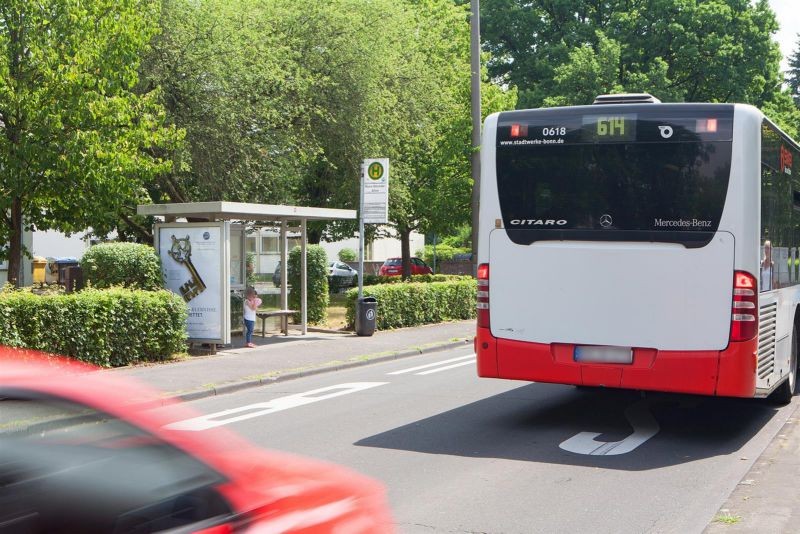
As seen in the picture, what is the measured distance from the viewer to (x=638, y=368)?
8938 millimetres

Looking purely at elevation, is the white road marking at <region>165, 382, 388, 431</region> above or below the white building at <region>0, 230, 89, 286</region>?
below

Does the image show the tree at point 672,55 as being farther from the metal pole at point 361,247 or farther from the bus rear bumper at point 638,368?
the bus rear bumper at point 638,368

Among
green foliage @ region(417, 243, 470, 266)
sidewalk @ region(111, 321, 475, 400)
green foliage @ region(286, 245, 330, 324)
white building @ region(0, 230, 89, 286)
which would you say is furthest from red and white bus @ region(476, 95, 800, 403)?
green foliage @ region(417, 243, 470, 266)

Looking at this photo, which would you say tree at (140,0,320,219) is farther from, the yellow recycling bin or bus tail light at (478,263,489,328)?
bus tail light at (478,263,489,328)

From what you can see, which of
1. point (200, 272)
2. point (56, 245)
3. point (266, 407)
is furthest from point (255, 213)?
point (56, 245)

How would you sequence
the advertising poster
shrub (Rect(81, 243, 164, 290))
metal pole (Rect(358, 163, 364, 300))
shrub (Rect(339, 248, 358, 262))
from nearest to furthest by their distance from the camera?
shrub (Rect(81, 243, 164, 290)) < the advertising poster < metal pole (Rect(358, 163, 364, 300)) < shrub (Rect(339, 248, 358, 262))

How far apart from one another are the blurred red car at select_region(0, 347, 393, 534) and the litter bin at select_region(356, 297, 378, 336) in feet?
56.9

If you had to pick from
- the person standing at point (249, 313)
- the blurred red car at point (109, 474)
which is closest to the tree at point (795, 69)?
the person standing at point (249, 313)

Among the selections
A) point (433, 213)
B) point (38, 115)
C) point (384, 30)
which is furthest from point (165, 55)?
point (433, 213)

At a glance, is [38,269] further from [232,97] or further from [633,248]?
[633,248]

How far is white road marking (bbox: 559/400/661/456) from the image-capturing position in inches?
347

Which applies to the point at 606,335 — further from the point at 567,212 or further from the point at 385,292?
the point at 385,292

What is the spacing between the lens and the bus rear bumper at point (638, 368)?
8625mm

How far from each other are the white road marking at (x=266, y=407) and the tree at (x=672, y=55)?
89.5 feet
